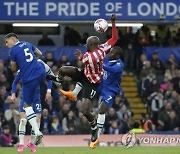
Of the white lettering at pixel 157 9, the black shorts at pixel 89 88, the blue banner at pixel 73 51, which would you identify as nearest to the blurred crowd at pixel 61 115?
the blue banner at pixel 73 51

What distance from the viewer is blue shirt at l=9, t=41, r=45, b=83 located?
17.9 metres

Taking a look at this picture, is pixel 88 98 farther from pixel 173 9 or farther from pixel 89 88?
pixel 173 9

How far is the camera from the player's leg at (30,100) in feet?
58.5

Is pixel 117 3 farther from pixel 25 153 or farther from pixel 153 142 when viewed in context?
pixel 25 153

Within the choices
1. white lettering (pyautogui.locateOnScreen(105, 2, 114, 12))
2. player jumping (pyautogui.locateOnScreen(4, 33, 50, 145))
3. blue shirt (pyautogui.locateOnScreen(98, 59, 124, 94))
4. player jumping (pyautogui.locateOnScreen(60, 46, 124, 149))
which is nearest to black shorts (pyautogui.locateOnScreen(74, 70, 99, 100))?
player jumping (pyautogui.locateOnScreen(4, 33, 50, 145))

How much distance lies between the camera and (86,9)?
87.6ft

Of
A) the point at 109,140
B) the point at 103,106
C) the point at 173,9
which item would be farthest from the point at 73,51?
the point at 103,106

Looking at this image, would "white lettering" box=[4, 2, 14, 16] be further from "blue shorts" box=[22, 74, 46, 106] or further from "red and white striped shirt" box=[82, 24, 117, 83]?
"blue shorts" box=[22, 74, 46, 106]

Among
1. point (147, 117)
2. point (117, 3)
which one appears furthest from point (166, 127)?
point (117, 3)

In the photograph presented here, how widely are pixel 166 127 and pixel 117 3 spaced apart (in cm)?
438

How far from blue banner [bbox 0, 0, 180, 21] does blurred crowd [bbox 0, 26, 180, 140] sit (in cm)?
198

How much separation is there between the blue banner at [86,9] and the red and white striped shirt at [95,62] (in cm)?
789

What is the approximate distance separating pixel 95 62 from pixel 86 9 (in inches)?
336

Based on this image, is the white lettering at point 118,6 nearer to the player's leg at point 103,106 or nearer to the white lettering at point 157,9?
the white lettering at point 157,9
